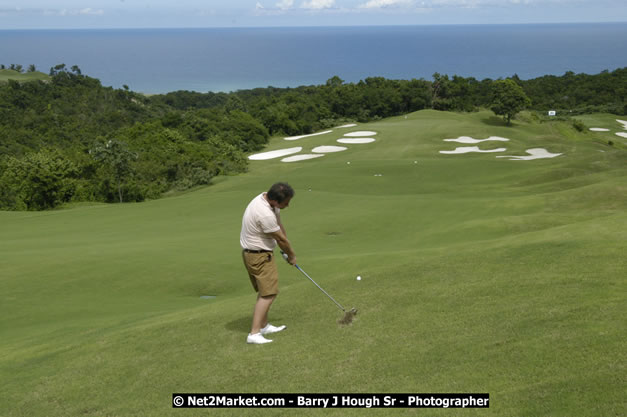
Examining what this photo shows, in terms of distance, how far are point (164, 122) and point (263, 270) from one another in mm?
90964

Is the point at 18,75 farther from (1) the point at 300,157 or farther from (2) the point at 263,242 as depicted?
(2) the point at 263,242

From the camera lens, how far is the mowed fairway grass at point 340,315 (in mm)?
6137

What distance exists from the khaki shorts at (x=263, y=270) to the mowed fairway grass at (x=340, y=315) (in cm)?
85

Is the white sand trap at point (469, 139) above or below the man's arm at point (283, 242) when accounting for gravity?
Result: below

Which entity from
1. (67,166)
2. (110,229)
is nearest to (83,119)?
(67,166)

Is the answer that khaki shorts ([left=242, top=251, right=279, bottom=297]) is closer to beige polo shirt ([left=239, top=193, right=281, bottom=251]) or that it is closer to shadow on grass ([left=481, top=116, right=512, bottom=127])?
beige polo shirt ([left=239, top=193, right=281, bottom=251])

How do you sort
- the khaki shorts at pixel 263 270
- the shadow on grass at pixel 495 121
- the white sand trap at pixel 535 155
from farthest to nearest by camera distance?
1. the shadow on grass at pixel 495 121
2. the white sand trap at pixel 535 155
3. the khaki shorts at pixel 263 270

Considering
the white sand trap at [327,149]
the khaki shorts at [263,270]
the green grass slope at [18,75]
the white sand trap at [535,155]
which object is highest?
the green grass slope at [18,75]

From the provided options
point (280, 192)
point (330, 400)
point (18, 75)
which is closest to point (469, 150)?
point (280, 192)

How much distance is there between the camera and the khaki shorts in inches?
325

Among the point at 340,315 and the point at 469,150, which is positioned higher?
the point at 340,315

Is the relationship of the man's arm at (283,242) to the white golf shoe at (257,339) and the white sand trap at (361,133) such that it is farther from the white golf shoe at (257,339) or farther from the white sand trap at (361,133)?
the white sand trap at (361,133)

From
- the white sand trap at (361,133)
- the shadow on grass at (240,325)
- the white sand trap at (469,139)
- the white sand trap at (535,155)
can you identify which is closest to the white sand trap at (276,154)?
the white sand trap at (361,133)

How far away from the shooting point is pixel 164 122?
9375cm
